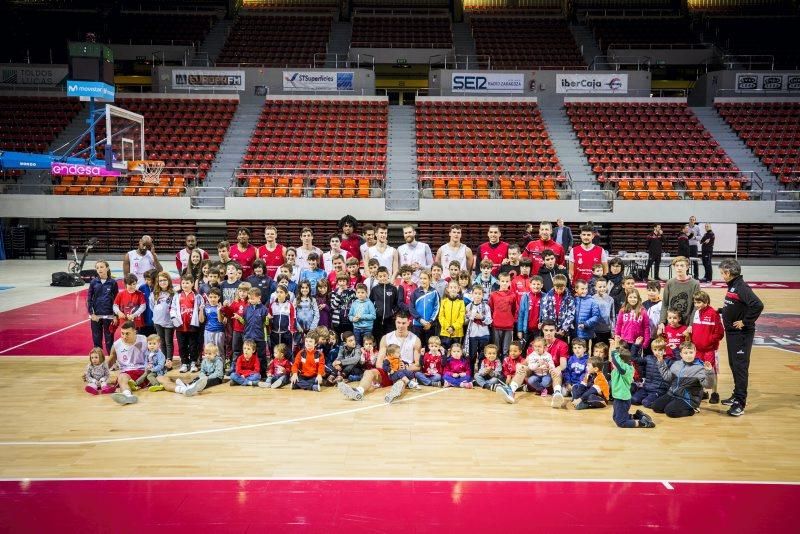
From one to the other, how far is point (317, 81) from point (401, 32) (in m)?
6.97

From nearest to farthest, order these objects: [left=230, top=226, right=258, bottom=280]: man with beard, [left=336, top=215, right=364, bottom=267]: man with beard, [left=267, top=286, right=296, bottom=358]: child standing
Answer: [left=267, top=286, right=296, bottom=358]: child standing → [left=230, top=226, right=258, bottom=280]: man with beard → [left=336, top=215, right=364, bottom=267]: man with beard

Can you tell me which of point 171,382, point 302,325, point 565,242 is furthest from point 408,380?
point 565,242

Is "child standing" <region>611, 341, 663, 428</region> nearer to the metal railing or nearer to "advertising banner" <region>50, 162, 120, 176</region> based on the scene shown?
"advertising banner" <region>50, 162, 120, 176</region>

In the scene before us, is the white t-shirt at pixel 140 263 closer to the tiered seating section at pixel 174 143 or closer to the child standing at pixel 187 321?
the child standing at pixel 187 321

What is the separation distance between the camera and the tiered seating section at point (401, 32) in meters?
30.2

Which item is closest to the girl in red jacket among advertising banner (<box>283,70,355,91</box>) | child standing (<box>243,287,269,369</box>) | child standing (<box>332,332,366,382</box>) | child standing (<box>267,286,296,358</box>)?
child standing (<box>332,332,366,382</box>)

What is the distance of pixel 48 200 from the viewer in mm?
21219

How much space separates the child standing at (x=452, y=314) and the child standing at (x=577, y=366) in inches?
60.2

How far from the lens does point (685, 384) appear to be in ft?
23.1

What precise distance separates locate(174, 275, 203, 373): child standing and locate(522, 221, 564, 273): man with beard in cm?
497

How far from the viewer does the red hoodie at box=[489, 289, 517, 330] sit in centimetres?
830

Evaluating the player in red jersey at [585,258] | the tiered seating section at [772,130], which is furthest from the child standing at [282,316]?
the tiered seating section at [772,130]

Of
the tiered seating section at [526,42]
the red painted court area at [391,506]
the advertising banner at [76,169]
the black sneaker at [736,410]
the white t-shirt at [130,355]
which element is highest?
the tiered seating section at [526,42]

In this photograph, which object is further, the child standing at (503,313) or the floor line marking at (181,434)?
the child standing at (503,313)
